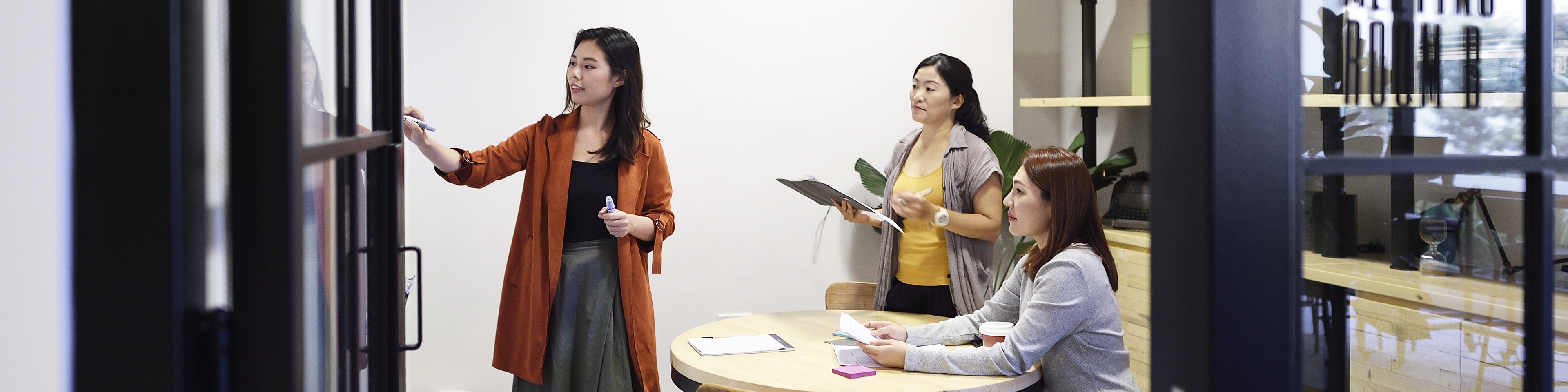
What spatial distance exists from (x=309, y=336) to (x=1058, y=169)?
1.69 m

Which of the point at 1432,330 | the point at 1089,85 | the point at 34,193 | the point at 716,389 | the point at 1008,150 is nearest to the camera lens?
the point at 34,193

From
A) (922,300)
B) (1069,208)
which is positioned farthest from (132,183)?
(922,300)

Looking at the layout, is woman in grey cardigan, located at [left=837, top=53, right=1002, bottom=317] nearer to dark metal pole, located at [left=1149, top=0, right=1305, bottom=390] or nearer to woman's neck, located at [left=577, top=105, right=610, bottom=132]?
woman's neck, located at [left=577, top=105, right=610, bottom=132]

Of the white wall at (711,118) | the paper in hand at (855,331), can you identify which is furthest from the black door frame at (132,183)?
the white wall at (711,118)

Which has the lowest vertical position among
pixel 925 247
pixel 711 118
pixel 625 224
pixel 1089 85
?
pixel 925 247

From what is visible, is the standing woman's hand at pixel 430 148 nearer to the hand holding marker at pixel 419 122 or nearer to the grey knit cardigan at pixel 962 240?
the hand holding marker at pixel 419 122

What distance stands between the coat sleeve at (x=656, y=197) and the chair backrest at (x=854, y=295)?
0.78 metres

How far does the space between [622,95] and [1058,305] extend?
1.51 meters

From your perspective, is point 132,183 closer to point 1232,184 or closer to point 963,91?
point 1232,184

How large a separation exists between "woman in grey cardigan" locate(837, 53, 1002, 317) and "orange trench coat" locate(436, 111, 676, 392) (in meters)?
0.78

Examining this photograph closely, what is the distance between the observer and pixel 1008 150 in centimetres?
390

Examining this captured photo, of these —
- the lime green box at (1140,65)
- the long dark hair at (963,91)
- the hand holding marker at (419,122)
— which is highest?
the lime green box at (1140,65)

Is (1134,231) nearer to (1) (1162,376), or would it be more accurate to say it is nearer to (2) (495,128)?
(2) (495,128)

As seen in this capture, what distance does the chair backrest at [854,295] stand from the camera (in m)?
3.33
